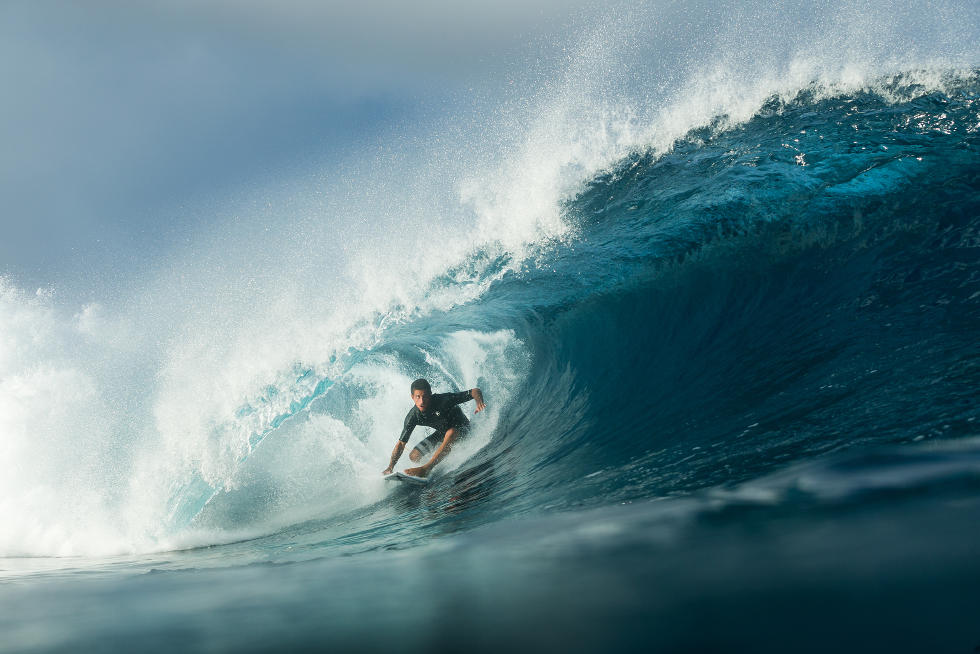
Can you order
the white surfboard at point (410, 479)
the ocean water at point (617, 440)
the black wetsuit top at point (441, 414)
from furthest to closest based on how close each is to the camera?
1. the black wetsuit top at point (441, 414)
2. the white surfboard at point (410, 479)
3. the ocean water at point (617, 440)

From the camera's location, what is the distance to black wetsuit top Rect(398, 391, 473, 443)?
21.6ft

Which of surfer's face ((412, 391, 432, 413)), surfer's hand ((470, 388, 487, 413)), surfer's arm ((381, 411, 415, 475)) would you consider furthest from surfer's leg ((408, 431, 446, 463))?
surfer's hand ((470, 388, 487, 413))

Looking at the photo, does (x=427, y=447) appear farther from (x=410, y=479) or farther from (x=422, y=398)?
(x=410, y=479)

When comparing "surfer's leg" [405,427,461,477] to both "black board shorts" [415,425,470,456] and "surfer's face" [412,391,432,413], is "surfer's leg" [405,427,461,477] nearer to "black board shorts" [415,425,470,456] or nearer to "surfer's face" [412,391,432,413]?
"black board shorts" [415,425,470,456]

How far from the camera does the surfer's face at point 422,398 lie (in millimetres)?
6398

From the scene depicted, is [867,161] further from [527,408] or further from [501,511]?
[501,511]

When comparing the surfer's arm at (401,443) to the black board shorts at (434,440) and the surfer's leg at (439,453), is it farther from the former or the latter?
the black board shorts at (434,440)

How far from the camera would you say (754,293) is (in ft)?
21.7

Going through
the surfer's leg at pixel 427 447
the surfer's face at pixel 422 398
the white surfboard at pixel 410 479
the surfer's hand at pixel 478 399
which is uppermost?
the surfer's face at pixel 422 398

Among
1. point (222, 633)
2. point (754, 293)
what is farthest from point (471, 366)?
point (222, 633)

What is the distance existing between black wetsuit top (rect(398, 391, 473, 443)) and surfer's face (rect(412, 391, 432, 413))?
70mm

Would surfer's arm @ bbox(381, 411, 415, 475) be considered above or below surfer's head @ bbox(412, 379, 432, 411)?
below

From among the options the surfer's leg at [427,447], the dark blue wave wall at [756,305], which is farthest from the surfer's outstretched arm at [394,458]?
the dark blue wave wall at [756,305]

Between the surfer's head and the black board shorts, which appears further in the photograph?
the black board shorts
